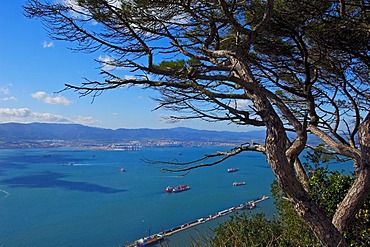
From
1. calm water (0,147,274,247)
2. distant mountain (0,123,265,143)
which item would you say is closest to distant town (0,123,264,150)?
distant mountain (0,123,265,143)

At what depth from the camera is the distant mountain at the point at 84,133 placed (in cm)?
6082

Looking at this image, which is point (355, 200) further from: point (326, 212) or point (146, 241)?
point (146, 241)

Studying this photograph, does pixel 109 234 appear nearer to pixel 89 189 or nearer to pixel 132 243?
pixel 132 243

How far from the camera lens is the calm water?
1327 centimetres

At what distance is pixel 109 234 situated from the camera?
1325cm

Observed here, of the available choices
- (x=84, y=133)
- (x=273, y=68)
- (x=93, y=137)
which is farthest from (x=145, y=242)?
(x=84, y=133)

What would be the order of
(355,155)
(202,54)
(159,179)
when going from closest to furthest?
1. (355,155)
2. (202,54)
3. (159,179)

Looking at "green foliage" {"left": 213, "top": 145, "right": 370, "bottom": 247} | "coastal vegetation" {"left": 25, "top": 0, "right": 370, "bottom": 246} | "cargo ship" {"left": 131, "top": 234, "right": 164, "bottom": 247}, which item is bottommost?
"cargo ship" {"left": 131, "top": 234, "right": 164, "bottom": 247}

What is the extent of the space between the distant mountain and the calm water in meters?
31.7

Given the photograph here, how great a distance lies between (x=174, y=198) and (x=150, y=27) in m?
18.0

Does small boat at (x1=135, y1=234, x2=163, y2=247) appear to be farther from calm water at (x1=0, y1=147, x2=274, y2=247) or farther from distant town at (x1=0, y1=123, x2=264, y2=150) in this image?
distant town at (x1=0, y1=123, x2=264, y2=150)

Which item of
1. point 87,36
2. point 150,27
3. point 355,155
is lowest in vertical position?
point 355,155

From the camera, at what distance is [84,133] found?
246 ft

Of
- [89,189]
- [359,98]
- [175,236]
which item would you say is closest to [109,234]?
[175,236]
